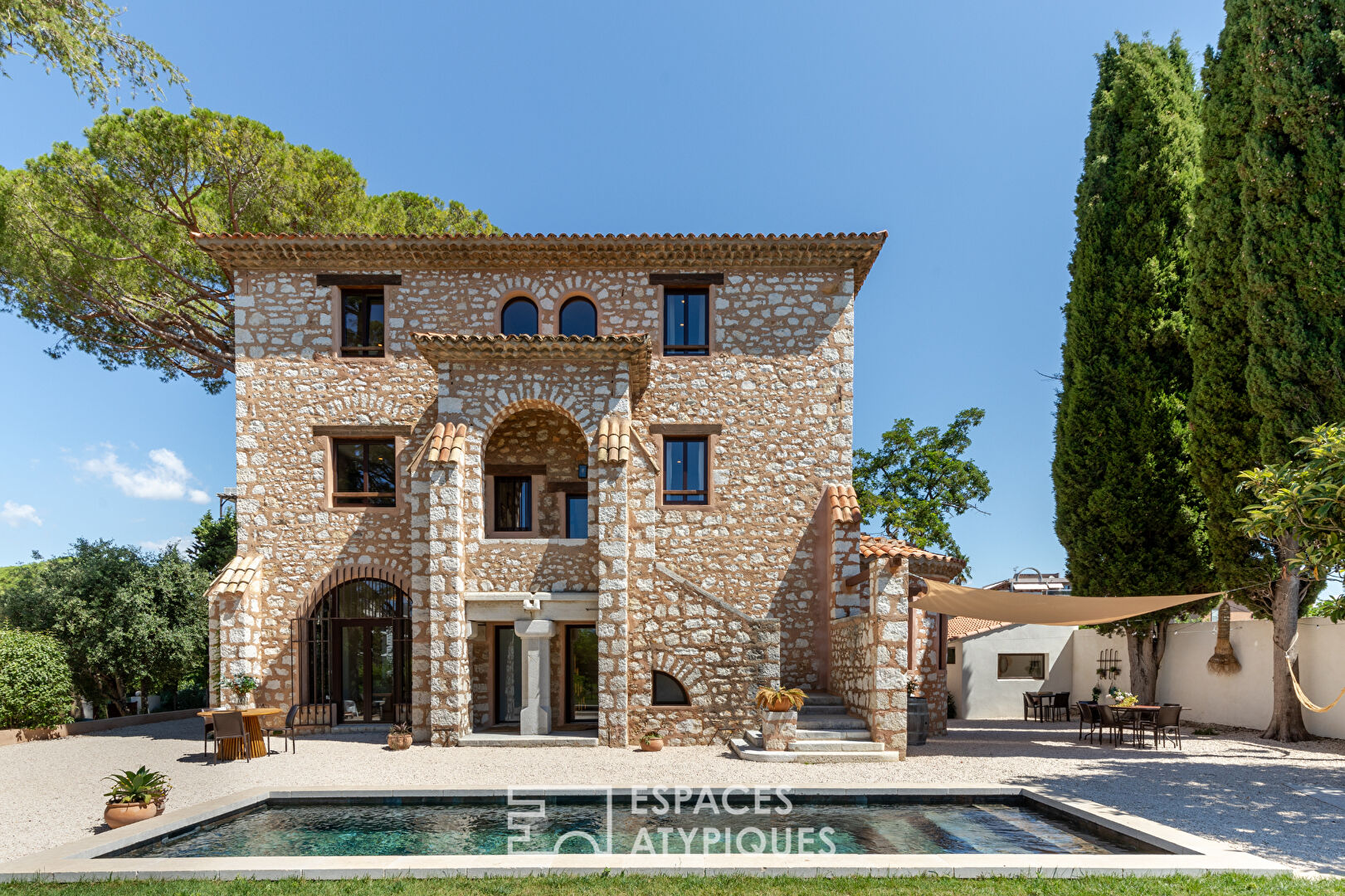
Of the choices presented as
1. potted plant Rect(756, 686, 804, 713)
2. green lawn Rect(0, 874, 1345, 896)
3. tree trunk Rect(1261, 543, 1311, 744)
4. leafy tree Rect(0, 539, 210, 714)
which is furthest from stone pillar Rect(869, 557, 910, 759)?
leafy tree Rect(0, 539, 210, 714)

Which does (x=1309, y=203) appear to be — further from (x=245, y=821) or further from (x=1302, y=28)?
(x=245, y=821)

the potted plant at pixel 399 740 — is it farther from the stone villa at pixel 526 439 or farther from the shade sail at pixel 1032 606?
the shade sail at pixel 1032 606

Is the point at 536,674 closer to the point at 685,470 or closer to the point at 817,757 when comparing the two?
the point at 685,470

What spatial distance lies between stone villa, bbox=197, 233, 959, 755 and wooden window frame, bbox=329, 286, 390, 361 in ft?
0.14

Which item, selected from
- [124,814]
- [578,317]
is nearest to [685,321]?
[578,317]

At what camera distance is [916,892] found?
5.85 metres

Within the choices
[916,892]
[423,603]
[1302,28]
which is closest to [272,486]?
[423,603]

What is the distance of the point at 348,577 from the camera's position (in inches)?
604

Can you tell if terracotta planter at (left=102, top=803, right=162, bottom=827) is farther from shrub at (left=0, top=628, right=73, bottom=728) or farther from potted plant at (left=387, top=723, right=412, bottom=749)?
shrub at (left=0, top=628, right=73, bottom=728)

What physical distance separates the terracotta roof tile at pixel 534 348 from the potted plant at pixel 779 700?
19.2ft

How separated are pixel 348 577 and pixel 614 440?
5.86 metres

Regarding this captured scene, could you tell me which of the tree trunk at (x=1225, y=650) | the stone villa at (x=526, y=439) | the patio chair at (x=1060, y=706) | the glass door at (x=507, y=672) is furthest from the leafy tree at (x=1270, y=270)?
the glass door at (x=507, y=672)

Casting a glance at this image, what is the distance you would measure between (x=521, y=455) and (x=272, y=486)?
4.67m

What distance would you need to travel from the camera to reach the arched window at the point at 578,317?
52.7 feet
